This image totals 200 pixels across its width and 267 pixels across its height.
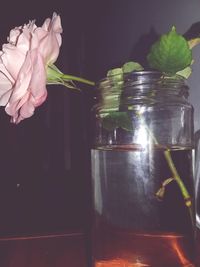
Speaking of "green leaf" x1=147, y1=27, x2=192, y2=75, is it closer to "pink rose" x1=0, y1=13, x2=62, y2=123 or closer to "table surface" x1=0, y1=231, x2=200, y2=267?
"pink rose" x1=0, y1=13, x2=62, y2=123

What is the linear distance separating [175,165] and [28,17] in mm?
1667

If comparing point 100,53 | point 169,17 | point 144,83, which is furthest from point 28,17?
point 144,83

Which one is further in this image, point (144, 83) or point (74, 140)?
point (74, 140)

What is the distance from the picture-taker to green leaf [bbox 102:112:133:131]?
37 cm

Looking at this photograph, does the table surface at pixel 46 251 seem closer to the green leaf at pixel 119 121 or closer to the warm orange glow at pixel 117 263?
the warm orange glow at pixel 117 263

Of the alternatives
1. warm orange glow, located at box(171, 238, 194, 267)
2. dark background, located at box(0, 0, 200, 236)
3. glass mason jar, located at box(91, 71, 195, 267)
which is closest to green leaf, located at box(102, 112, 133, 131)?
glass mason jar, located at box(91, 71, 195, 267)

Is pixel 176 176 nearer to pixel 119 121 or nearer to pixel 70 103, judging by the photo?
pixel 119 121

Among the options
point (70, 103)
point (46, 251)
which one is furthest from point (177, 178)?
point (70, 103)

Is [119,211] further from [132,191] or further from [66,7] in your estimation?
[66,7]

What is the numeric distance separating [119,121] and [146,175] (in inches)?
2.4

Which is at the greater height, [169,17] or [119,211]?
[169,17]

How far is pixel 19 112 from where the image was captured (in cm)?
34

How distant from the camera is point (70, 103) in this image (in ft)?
6.40

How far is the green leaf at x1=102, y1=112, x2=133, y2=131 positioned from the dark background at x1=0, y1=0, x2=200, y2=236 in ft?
2.66
